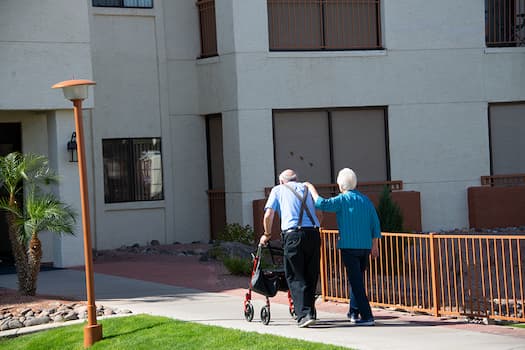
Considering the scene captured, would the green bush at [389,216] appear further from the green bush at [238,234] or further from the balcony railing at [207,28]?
the balcony railing at [207,28]

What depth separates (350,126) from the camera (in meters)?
24.1

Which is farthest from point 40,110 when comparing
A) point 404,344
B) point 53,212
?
point 404,344

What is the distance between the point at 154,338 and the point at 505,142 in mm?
14948

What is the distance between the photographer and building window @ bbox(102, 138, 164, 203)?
23875 millimetres

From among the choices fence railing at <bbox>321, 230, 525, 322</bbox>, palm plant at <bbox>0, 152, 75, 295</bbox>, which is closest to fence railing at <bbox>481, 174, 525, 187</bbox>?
fence railing at <bbox>321, 230, 525, 322</bbox>

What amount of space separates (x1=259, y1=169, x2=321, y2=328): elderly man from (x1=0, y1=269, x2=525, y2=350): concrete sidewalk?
0.30 metres

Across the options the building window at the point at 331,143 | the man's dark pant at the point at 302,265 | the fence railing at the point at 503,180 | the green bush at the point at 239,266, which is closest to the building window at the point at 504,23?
the fence railing at the point at 503,180

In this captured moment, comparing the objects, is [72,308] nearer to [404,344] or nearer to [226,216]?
[404,344]

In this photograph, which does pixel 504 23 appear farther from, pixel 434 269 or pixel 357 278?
pixel 357 278

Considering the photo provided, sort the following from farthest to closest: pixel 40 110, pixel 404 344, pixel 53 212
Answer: pixel 40 110
pixel 53 212
pixel 404 344

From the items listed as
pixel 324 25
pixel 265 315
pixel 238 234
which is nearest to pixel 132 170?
pixel 238 234

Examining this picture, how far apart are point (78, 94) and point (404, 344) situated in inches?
202

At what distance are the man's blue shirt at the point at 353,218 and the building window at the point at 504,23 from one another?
13873 millimetres

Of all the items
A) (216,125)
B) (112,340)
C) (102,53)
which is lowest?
(112,340)
